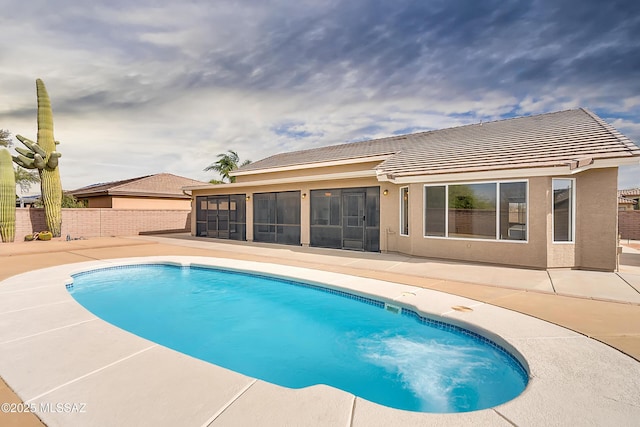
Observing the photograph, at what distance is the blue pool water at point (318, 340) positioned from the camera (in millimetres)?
3760

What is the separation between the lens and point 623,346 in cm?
382

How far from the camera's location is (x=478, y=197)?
9828 mm

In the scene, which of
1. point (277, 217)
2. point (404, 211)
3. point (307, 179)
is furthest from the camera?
point (277, 217)

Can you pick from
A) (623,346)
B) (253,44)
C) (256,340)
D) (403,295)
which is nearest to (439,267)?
(403,295)

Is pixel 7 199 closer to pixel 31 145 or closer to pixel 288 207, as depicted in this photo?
pixel 31 145

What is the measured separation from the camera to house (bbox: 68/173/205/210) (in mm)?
22750

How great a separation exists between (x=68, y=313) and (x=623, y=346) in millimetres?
8082

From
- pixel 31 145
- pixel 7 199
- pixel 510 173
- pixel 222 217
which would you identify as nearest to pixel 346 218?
pixel 510 173

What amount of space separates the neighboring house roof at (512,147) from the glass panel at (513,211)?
0.73 m

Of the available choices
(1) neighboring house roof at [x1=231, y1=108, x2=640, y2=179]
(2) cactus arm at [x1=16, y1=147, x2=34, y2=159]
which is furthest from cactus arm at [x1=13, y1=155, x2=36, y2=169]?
(1) neighboring house roof at [x1=231, y1=108, x2=640, y2=179]

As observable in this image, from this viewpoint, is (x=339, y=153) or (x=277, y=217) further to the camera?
(x=339, y=153)

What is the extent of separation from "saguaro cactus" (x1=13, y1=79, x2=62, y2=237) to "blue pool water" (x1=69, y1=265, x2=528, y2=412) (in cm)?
Result: 1237

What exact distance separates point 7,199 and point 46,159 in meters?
2.73

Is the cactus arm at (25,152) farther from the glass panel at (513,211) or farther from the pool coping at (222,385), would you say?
the glass panel at (513,211)
